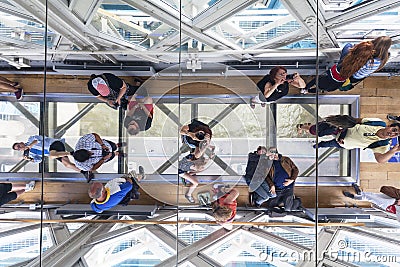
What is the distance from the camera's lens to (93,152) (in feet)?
6.86

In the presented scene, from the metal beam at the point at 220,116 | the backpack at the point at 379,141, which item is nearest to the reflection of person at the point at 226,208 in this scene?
the metal beam at the point at 220,116

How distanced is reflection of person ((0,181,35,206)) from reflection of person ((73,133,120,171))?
13.7 inches

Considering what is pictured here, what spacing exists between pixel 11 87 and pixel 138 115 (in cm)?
85

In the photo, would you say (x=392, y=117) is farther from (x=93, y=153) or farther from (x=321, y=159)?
(x=93, y=153)

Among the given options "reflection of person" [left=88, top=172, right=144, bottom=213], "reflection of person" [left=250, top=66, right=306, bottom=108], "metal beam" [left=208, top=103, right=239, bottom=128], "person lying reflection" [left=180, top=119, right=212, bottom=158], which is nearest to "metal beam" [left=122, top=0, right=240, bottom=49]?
"reflection of person" [left=250, top=66, right=306, bottom=108]

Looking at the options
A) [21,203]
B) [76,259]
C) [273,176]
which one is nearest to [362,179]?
[273,176]

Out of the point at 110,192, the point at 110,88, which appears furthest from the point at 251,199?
the point at 110,88

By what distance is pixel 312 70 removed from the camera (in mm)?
1864

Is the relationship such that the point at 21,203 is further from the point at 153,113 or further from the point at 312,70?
the point at 312,70

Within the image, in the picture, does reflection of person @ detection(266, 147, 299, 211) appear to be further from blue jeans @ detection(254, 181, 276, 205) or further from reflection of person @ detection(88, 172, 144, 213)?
reflection of person @ detection(88, 172, 144, 213)

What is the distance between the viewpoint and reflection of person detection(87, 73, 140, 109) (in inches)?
80.1

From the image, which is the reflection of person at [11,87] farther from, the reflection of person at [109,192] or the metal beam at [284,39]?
the metal beam at [284,39]

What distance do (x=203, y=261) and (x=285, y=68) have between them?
47.8 inches

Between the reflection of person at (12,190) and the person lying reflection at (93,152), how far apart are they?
35 cm
